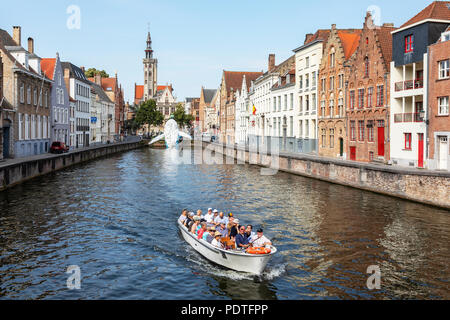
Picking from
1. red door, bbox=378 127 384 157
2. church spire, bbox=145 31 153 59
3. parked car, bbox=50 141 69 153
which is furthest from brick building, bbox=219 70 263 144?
church spire, bbox=145 31 153 59

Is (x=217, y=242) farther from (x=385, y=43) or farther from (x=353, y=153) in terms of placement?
(x=385, y=43)

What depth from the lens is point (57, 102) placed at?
2648 inches

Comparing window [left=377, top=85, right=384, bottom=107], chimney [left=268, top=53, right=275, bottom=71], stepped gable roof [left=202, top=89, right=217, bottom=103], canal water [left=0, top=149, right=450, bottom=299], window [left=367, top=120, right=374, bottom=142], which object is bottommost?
canal water [left=0, top=149, right=450, bottom=299]

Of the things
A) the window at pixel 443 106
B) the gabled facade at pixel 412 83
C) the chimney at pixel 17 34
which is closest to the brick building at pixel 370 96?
the gabled facade at pixel 412 83

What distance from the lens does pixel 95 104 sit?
328ft

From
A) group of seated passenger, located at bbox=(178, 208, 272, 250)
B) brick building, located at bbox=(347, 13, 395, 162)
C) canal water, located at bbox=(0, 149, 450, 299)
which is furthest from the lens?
brick building, located at bbox=(347, 13, 395, 162)

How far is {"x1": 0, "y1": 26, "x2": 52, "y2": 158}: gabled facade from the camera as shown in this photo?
47.0 m

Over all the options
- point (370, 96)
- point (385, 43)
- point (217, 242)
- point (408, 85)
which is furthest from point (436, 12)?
point (217, 242)

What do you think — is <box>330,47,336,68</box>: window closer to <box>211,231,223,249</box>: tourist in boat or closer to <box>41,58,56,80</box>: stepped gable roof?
<box>41,58,56,80</box>: stepped gable roof

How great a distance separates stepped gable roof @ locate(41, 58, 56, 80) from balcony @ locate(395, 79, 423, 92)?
4681cm

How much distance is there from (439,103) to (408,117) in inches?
185

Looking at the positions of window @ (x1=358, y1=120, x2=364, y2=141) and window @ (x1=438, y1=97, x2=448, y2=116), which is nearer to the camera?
window @ (x1=438, y1=97, x2=448, y2=116)
